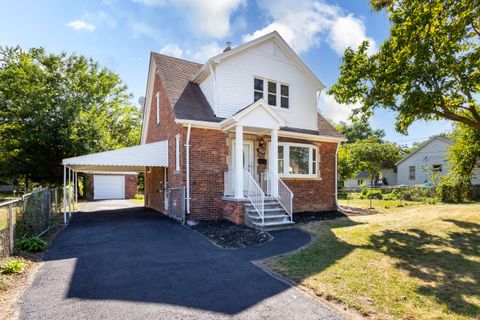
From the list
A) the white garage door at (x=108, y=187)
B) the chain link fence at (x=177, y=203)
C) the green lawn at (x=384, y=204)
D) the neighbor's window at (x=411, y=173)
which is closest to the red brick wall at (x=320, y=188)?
the green lawn at (x=384, y=204)

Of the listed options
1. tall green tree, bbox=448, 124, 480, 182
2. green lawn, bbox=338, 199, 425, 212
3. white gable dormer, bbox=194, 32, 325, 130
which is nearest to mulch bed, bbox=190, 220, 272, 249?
white gable dormer, bbox=194, 32, 325, 130

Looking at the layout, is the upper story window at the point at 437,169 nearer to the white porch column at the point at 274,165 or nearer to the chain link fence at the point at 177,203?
the white porch column at the point at 274,165

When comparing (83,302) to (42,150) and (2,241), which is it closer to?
(2,241)

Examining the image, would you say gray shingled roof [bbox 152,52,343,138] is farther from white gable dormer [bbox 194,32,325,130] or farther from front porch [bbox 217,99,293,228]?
front porch [bbox 217,99,293,228]

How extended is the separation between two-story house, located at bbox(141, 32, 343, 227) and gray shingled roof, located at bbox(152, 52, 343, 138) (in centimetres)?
5

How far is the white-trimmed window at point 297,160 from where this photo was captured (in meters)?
12.2

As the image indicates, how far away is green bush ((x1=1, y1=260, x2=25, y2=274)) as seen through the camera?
512 cm

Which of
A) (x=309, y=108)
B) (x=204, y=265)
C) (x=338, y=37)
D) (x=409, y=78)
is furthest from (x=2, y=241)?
(x=338, y=37)

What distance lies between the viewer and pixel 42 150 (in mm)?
17906

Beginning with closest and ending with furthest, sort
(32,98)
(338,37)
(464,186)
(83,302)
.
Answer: (83,302) → (338,37) → (464,186) → (32,98)

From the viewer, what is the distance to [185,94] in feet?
39.5

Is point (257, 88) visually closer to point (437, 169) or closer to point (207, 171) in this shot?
point (207, 171)

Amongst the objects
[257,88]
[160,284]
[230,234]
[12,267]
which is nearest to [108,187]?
[257,88]

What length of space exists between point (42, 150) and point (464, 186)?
26.9 meters
